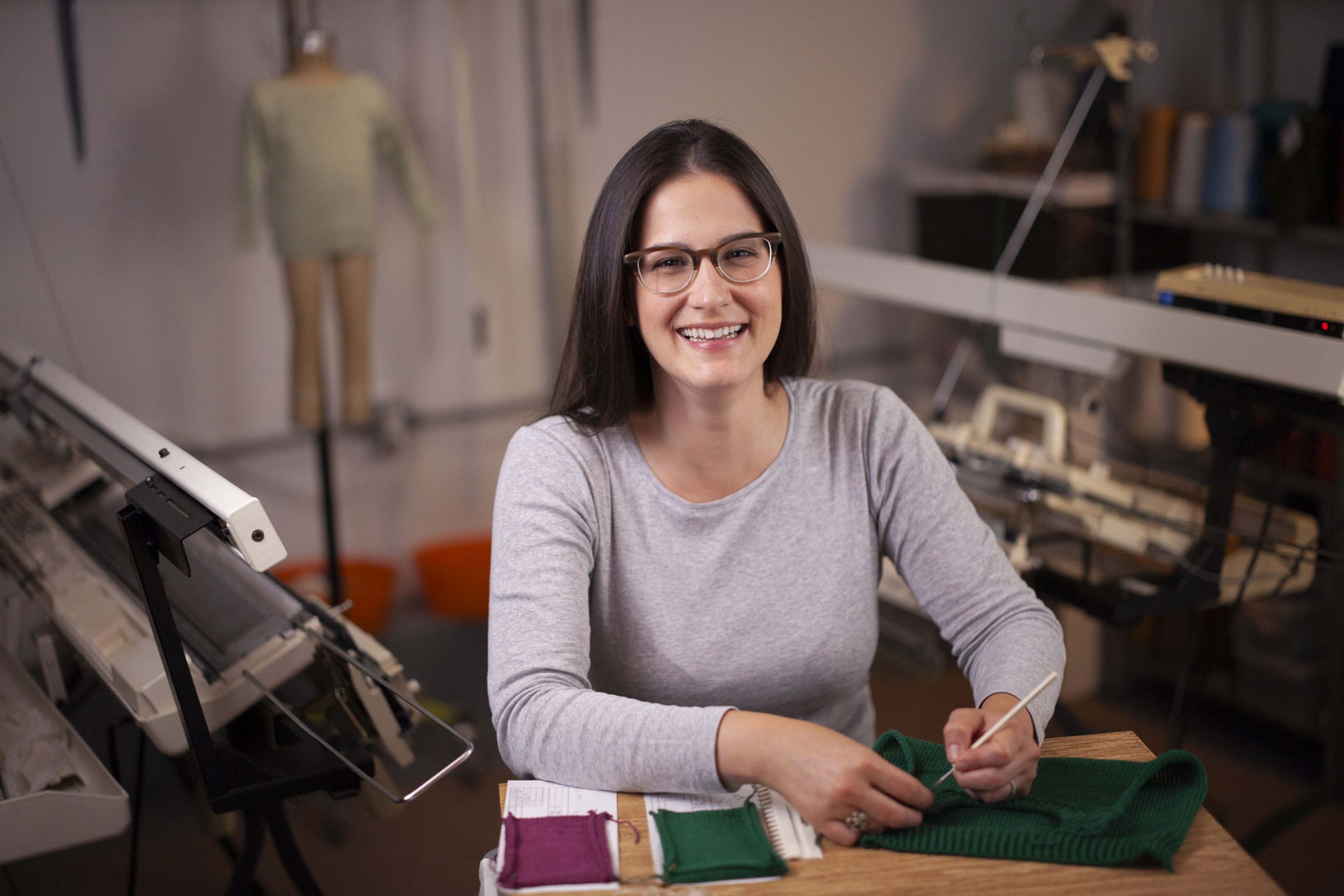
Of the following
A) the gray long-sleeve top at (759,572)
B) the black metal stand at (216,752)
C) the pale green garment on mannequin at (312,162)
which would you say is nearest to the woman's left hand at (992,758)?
the gray long-sleeve top at (759,572)

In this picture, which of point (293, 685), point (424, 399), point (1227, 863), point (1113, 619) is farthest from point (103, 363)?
point (1227, 863)

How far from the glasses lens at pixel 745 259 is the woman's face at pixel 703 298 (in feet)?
0.03

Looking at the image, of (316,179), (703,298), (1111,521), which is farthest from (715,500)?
(316,179)

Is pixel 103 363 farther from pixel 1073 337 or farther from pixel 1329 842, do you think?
pixel 1329 842

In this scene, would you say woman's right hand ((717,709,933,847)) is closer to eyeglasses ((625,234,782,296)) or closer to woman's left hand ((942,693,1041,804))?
woman's left hand ((942,693,1041,804))

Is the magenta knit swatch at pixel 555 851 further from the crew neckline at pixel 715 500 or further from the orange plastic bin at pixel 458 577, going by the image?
the orange plastic bin at pixel 458 577

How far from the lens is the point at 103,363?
3.04 meters

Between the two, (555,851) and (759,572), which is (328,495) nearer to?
(759,572)

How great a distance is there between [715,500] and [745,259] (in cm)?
27

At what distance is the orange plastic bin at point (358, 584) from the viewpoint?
324 cm

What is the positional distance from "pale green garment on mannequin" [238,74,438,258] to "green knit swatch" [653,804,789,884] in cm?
225

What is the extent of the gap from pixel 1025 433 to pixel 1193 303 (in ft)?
2.07

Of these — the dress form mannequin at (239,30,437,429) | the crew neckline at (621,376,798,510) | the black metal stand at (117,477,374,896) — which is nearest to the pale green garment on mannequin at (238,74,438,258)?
the dress form mannequin at (239,30,437,429)

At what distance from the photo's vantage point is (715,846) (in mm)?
1000
